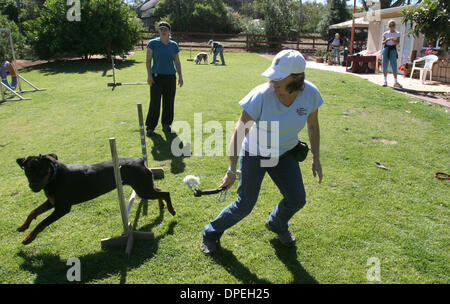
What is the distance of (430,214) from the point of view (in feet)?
13.2

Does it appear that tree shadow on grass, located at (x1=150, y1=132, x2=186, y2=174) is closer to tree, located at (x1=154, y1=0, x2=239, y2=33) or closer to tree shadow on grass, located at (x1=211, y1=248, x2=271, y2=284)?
tree shadow on grass, located at (x1=211, y1=248, x2=271, y2=284)

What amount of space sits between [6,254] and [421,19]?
37.9 feet

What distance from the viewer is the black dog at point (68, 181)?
9.86 ft

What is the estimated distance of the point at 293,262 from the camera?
3.20 meters

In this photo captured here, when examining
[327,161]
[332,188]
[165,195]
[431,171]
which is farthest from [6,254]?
[431,171]

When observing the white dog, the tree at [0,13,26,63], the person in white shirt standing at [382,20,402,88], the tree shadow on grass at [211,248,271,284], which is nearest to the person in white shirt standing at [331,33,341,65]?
the white dog

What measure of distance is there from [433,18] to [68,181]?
10762 mm

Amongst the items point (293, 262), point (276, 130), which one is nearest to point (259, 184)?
point (276, 130)

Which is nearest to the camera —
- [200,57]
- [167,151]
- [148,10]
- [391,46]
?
[167,151]

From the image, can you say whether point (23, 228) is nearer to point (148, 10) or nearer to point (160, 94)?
point (160, 94)

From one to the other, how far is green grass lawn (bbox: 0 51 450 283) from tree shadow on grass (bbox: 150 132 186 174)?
0.11 ft

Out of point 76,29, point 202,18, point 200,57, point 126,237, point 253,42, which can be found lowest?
point 126,237

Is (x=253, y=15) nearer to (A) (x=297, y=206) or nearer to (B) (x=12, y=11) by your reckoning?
(B) (x=12, y=11)
